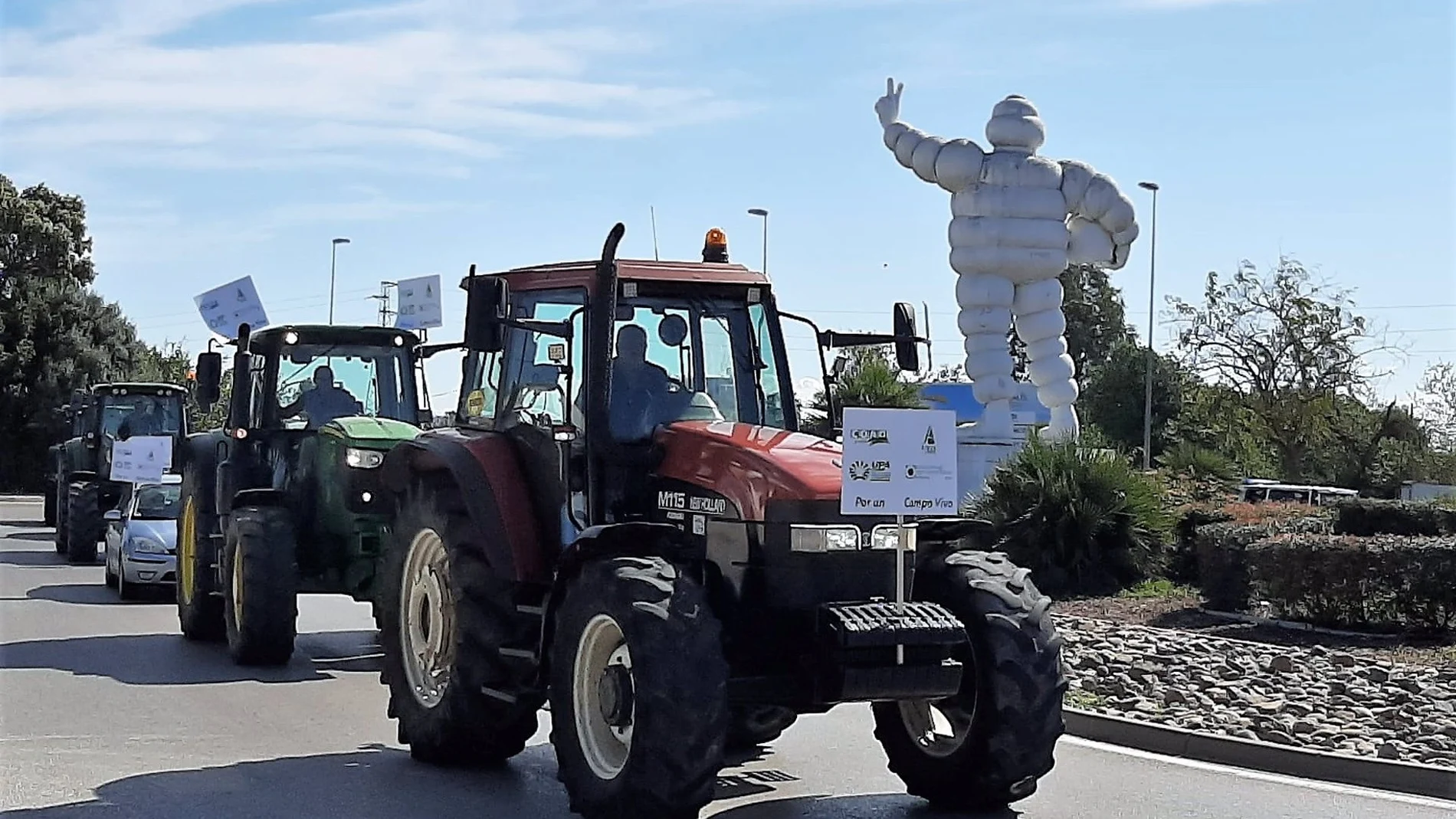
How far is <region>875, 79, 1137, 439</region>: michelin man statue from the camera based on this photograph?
95.4 ft

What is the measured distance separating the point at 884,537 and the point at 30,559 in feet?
71.3

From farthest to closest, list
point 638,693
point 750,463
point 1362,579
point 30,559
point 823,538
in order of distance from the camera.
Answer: point 30,559 < point 1362,579 < point 750,463 < point 823,538 < point 638,693

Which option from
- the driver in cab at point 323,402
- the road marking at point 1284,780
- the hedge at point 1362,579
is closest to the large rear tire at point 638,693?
the road marking at point 1284,780

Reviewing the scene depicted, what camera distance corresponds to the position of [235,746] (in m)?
9.73

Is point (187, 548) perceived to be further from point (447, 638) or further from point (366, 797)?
point (366, 797)

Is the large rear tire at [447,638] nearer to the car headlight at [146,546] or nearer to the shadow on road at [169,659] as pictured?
the shadow on road at [169,659]

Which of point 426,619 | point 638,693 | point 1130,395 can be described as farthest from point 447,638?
point 1130,395

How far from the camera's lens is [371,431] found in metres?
13.7

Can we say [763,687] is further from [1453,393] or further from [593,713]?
[1453,393]

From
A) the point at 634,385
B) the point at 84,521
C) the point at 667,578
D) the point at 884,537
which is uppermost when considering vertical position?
the point at 634,385

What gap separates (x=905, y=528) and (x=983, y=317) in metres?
22.5

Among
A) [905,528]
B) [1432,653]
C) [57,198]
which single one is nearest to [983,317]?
[1432,653]

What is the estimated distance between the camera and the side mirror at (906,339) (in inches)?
348

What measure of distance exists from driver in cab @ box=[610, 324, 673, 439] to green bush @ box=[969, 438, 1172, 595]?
1186 centimetres
